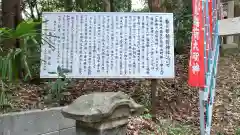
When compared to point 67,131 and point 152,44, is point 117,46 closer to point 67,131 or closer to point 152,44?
point 152,44

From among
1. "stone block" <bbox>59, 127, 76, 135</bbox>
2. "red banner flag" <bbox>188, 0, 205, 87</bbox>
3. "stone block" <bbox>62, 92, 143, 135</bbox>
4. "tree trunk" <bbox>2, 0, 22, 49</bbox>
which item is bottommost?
"stone block" <bbox>59, 127, 76, 135</bbox>

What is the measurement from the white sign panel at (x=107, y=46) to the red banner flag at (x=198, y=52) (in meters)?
0.64

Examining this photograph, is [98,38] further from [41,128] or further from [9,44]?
[41,128]

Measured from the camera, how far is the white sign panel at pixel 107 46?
4.80m

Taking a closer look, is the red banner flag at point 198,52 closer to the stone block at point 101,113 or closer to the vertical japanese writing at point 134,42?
the vertical japanese writing at point 134,42

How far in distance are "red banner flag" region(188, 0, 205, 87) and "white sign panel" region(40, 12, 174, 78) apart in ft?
2.09

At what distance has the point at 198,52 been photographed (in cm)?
420

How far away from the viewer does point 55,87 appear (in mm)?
4566

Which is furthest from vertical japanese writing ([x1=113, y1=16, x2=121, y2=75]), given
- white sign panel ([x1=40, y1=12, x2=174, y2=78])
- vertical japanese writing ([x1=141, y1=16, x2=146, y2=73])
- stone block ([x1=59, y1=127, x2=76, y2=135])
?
stone block ([x1=59, y1=127, x2=76, y2=135])

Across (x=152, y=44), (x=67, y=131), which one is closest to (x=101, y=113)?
(x=67, y=131)

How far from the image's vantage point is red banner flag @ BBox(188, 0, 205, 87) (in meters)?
4.18

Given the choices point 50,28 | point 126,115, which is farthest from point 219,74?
point 126,115

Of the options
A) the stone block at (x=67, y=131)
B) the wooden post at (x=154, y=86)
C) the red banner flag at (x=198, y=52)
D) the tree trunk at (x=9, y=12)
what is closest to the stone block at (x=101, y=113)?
the stone block at (x=67, y=131)

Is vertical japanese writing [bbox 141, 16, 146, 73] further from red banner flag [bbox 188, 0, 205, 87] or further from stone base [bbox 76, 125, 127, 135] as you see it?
stone base [bbox 76, 125, 127, 135]
